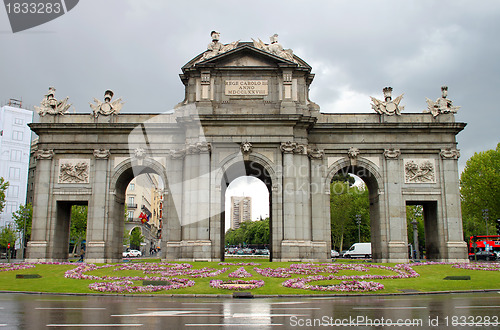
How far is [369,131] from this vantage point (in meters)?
43.4

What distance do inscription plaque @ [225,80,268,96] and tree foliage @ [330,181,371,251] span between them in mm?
46498

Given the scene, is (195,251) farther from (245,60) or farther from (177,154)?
(245,60)

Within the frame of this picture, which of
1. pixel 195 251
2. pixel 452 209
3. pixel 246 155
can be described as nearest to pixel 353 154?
pixel 246 155

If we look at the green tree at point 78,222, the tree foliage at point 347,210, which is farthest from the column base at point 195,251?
the tree foliage at point 347,210

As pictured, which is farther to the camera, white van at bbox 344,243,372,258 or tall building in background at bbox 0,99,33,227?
tall building in background at bbox 0,99,33,227

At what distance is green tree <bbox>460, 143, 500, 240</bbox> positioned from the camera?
6344 centimetres

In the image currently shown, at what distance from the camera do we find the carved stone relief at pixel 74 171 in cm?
4328

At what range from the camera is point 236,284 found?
25.4m

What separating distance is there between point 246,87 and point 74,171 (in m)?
18.0

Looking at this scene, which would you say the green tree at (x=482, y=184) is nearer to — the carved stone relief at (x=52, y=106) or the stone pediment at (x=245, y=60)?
the stone pediment at (x=245, y=60)

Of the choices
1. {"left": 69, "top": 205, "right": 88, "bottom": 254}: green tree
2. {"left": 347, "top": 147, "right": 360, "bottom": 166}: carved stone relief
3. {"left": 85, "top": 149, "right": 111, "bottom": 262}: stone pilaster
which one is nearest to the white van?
Result: {"left": 347, "top": 147, "right": 360, "bottom": 166}: carved stone relief

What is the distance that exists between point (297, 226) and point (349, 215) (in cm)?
5356

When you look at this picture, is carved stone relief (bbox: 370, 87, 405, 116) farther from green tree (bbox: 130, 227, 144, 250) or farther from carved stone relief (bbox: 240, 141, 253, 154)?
green tree (bbox: 130, 227, 144, 250)

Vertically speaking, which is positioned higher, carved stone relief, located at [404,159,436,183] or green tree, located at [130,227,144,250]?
carved stone relief, located at [404,159,436,183]
